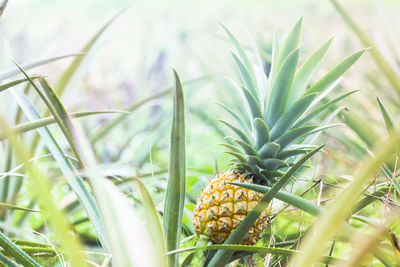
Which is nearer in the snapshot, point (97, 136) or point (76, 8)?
point (97, 136)

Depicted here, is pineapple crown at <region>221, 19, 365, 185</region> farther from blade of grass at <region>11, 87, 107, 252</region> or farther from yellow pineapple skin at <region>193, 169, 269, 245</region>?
blade of grass at <region>11, 87, 107, 252</region>

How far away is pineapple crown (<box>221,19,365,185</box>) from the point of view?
1.68ft

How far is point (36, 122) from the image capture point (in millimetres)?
490

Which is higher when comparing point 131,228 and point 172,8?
point 172,8

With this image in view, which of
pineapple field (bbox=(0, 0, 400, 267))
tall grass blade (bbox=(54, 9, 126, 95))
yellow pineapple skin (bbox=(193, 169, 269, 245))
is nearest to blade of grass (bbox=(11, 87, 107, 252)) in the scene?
pineapple field (bbox=(0, 0, 400, 267))

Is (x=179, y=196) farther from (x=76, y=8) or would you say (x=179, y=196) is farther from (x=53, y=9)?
(x=76, y=8)

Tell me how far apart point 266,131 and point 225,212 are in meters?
0.12

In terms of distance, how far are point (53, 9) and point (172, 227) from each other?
4679mm

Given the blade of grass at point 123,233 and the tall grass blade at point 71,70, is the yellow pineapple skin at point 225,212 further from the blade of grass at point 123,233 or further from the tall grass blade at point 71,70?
the tall grass blade at point 71,70

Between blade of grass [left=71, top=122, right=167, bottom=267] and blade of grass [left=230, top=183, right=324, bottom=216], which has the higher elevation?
blade of grass [left=71, top=122, right=167, bottom=267]

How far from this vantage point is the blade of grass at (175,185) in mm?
434

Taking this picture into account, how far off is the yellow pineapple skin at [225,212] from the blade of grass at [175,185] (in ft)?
0.24

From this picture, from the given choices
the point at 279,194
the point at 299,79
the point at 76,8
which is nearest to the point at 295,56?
the point at 299,79

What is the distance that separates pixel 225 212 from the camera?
51cm
